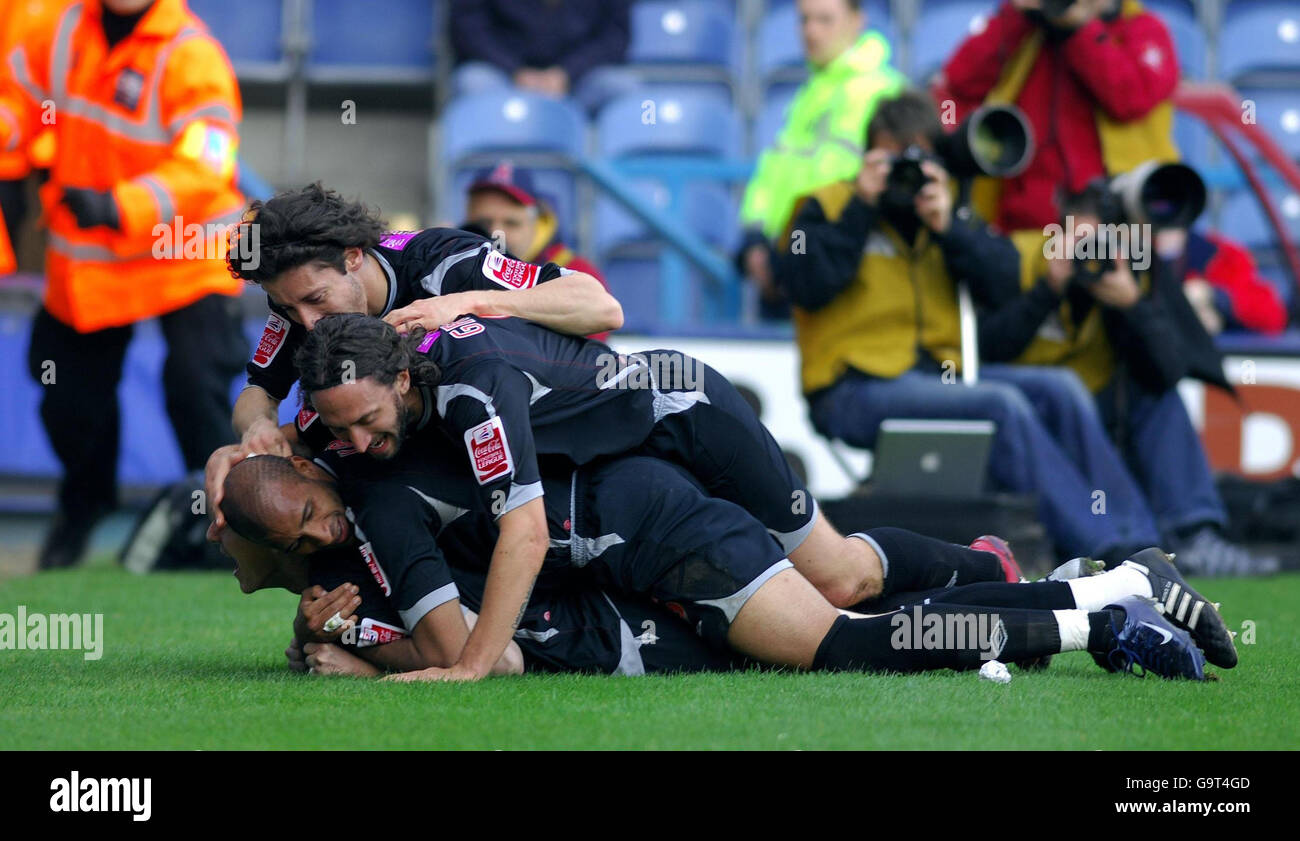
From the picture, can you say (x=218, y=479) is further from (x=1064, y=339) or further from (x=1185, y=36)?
(x=1185, y=36)

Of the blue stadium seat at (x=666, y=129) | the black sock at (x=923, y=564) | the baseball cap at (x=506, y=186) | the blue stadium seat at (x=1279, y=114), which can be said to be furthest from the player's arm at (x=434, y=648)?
the blue stadium seat at (x=1279, y=114)

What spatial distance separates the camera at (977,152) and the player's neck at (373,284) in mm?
2918

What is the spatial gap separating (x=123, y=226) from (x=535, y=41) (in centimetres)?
387

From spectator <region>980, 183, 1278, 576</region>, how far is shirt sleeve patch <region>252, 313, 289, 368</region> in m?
3.61

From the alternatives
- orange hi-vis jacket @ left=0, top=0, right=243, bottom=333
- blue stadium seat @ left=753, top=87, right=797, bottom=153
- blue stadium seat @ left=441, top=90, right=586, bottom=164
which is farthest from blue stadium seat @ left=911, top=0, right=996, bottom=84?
orange hi-vis jacket @ left=0, top=0, right=243, bottom=333

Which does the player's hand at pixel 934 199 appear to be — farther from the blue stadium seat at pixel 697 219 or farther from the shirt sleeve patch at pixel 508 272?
the blue stadium seat at pixel 697 219

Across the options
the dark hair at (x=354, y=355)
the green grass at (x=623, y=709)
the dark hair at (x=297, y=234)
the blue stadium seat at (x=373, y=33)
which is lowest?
the green grass at (x=623, y=709)

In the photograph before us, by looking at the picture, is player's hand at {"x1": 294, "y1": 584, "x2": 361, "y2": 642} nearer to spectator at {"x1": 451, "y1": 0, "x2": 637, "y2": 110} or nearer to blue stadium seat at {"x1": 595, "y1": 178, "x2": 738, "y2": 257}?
blue stadium seat at {"x1": 595, "y1": 178, "x2": 738, "y2": 257}

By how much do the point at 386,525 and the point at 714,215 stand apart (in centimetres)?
647

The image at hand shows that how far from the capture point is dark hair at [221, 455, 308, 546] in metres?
3.99

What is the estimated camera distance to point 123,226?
7105 mm

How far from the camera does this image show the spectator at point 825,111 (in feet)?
27.4

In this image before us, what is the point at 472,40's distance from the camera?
10.4 metres
